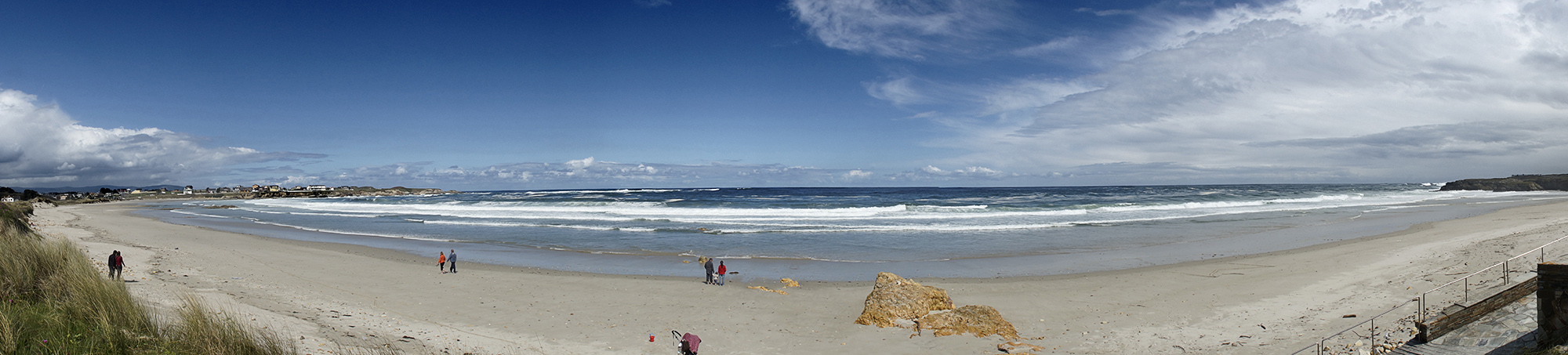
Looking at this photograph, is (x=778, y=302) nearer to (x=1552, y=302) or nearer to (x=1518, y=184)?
(x=1552, y=302)

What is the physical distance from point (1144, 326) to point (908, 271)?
658 centimetres

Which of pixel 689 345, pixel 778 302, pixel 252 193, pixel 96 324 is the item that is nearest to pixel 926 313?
pixel 778 302

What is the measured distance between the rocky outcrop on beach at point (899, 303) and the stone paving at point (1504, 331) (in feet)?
19.1

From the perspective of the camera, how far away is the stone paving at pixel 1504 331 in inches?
267

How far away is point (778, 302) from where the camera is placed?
462 inches

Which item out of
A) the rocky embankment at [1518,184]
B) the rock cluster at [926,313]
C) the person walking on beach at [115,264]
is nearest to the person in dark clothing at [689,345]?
the rock cluster at [926,313]

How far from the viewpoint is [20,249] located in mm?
9375

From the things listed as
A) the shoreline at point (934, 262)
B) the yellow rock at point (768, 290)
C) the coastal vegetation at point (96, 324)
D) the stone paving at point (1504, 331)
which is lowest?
the yellow rock at point (768, 290)

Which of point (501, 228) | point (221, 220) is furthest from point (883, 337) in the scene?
point (221, 220)

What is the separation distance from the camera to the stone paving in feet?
22.2

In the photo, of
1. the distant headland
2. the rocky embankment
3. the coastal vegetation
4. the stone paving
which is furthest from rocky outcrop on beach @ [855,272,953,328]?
the distant headland

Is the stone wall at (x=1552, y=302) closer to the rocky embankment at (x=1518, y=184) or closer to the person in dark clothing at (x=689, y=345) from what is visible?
the person in dark clothing at (x=689, y=345)

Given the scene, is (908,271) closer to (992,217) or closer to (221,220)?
(992,217)

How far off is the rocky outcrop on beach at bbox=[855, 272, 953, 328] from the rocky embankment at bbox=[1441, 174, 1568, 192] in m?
105
